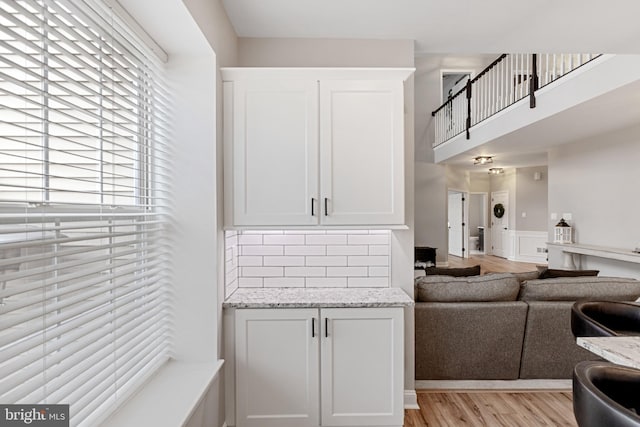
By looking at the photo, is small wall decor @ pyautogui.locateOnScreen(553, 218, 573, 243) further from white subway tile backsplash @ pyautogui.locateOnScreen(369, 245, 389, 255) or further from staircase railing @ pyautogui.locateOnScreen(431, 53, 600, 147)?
white subway tile backsplash @ pyautogui.locateOnScreen(369, 245, 389, 255)

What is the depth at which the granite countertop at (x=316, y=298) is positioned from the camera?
2160 mm

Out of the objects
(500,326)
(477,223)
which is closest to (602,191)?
(500,326)

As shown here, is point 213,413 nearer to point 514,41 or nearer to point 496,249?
point 514,41

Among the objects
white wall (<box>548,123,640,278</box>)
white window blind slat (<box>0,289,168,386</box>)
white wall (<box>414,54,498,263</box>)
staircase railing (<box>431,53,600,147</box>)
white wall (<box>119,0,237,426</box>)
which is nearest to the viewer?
white window blind slat (<box>0,289,168,386</box>)

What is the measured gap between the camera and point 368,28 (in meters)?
2.38

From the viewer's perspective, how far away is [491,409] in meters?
2.54

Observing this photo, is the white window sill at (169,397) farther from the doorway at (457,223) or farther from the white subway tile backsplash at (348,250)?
the doorway at (457,223)

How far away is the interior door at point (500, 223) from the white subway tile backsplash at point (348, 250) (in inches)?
348

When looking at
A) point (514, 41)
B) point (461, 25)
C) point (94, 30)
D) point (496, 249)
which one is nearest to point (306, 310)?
point (94, 30)

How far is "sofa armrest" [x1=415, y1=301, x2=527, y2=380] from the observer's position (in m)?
2.69

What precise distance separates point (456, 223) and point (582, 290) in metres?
8.27

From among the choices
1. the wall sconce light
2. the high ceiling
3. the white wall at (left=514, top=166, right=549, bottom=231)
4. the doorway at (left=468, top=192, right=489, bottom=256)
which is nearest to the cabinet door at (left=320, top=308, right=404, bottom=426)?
the high ceiling

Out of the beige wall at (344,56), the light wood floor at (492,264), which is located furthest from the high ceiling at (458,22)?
the light wood floor at (492,264)

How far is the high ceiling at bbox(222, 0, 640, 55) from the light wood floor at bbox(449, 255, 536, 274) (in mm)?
5934
